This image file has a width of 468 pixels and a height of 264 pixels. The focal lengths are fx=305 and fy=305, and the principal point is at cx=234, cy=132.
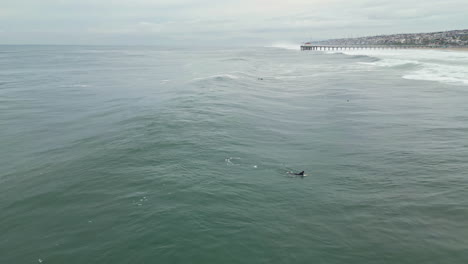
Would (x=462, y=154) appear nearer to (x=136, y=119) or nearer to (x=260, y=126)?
(x=260, y=126)

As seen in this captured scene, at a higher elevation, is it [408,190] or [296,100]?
[296,100]

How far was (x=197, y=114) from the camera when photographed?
29.9 m

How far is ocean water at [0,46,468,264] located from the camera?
440 inches

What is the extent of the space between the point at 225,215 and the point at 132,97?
3169 cm

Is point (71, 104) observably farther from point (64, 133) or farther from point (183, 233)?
point (183, 233)

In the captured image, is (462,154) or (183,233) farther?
(462,154)

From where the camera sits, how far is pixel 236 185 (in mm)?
15586

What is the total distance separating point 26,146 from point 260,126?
18035mm

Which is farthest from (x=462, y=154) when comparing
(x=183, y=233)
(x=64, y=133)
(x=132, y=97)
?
(x=132, y=97)

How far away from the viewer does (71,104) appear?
1473 inches

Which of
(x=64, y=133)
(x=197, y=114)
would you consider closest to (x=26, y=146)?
(x=64, y=133)

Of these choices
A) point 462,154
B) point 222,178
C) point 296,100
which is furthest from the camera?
point 296,100

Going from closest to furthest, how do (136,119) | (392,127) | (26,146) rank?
(26,146)
(392,127)
(136,119)

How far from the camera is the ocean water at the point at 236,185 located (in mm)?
11164
